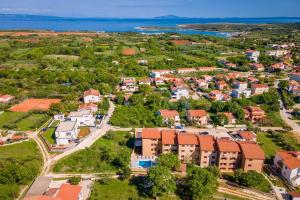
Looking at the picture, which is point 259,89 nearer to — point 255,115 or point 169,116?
point 255,115

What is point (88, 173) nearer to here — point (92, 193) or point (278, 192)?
point (92, 193)

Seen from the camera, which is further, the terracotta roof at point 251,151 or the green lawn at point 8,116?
the green lawn at point 8,116

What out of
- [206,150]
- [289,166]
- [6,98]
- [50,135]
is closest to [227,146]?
[206,150]

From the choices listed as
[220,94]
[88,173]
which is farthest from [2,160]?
[220,94]

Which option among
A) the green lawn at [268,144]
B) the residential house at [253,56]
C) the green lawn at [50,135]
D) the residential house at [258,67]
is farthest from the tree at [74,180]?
the residential house at [253,56]

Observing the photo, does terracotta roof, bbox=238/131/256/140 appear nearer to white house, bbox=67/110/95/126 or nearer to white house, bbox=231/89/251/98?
white house, bbox=231/89/251/98

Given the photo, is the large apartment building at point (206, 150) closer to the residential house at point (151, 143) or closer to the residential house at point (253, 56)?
the residential house at point (151, 143)

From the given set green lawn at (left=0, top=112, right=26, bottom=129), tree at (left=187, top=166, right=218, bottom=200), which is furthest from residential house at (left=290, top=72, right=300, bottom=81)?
green lawn at (left=0, top=112, right=26, bottom=129)
